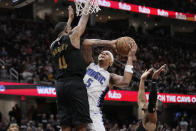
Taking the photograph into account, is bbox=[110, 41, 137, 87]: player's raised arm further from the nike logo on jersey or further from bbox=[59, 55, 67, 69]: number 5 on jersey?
bbox=[59, 55, 67, 69]: number 5 on jersey

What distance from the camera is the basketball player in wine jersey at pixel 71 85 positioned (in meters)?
4.76

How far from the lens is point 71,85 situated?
15.6 ft

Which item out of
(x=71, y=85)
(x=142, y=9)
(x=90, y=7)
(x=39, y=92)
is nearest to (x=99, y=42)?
(x=90, y=7)

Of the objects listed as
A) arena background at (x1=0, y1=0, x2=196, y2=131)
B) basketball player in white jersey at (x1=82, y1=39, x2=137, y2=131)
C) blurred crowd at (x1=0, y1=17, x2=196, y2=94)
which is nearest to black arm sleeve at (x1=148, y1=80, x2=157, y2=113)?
basketball player in white jersey at (x1=82, y1=39, x2=137, y2=131)

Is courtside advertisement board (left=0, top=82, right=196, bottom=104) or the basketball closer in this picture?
the basketball

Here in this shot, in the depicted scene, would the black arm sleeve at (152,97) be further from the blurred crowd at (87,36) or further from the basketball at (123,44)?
the blurred crowd at (87,36)

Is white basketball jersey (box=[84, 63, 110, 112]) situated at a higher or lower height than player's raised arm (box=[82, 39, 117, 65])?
lower

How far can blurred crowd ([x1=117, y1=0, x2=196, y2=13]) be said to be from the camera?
91.5ft

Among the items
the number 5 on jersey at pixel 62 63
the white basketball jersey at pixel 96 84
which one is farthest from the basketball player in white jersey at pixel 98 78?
the number 5 on jersey at pixel 62 63

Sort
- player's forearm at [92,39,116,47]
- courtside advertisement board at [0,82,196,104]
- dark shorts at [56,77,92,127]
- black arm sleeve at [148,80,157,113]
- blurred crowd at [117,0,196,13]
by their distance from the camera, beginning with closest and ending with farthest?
dark shorts at [56,77,92,127], player's forearm at [92,39,116,47], black arm sleeve at [148,80,157,113], courtside advertisement board at [0,82,196,104], blurred crowd at [117,0,196,13]

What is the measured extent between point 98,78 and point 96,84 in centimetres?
9

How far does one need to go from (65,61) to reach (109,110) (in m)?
22.9

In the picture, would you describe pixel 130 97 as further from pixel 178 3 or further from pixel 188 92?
pixel 178 3

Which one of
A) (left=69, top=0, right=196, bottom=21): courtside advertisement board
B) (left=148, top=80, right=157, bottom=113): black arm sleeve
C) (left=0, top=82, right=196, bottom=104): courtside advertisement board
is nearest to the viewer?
(left=148, top=80, right=157, bottom=113): black arm sleeve
